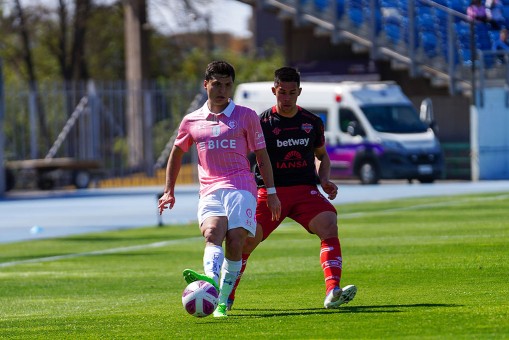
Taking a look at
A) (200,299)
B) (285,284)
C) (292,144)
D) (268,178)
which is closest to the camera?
(200,299)

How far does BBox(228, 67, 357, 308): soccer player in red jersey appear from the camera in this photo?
11203mm

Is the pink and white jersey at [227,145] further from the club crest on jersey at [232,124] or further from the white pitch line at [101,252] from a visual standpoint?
the white pitch line at [101,252]

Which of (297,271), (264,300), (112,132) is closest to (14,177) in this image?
(112,132)

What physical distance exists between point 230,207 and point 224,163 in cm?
33

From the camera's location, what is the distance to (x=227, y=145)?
10.7 metres

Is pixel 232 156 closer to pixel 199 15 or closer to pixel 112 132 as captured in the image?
pixel 112 132

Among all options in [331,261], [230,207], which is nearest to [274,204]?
[230,207]

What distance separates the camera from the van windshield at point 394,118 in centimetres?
3784

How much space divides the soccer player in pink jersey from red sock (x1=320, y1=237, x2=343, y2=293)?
70 cm

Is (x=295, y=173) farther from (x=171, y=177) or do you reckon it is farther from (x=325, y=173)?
(x=171, y=177)

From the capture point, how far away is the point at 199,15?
1996 inches

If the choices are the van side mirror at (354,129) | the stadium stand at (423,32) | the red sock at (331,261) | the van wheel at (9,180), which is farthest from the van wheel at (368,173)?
the red sock at (331,261)

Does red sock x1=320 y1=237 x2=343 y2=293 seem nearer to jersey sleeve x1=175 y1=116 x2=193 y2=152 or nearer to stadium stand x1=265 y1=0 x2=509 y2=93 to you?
jersey sleeve x1=175 y1=116 x2=193 y2=152

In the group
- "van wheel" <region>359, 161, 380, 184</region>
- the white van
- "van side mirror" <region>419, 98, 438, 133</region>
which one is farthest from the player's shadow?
"van side mirror" <region>419, 98, 438, 133</region>
